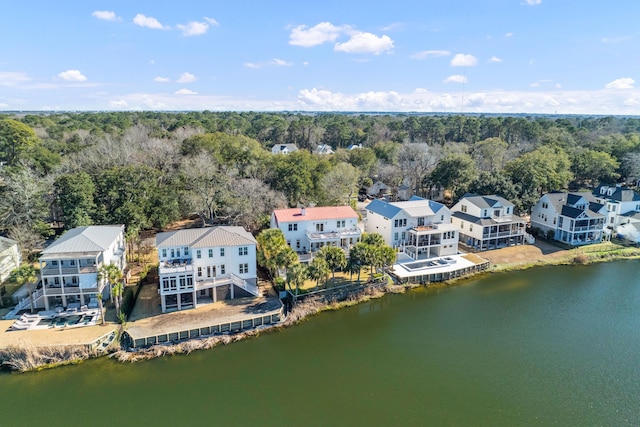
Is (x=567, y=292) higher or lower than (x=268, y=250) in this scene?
lower

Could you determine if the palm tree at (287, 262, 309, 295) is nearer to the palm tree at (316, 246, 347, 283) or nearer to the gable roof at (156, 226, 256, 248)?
the palm tree at (316, 246, 347, 283)

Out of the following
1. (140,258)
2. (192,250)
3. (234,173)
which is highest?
(234,173)

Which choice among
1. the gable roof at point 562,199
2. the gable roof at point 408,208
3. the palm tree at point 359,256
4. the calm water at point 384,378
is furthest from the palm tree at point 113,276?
the gable roof at point 562,199

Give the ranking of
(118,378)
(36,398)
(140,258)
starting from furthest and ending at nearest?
1. (140,258)
2. (118,378)
3. (36,398)

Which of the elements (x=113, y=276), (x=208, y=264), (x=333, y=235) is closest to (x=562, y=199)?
(x=333, y=235)

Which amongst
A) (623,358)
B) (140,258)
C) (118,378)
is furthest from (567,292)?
(140,258)

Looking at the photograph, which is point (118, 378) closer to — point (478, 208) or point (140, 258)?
point (140, 258)

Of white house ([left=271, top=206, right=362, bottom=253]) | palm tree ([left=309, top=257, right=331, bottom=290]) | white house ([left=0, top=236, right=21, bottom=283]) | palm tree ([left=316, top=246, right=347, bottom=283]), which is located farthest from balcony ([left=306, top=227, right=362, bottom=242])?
white house ([left=0, top=236, right=21, bottom=283])
